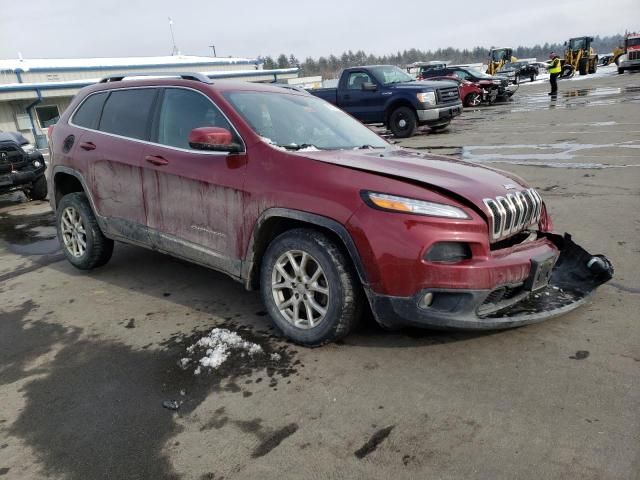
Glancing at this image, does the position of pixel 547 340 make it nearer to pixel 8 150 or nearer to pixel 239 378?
pixel 239 378

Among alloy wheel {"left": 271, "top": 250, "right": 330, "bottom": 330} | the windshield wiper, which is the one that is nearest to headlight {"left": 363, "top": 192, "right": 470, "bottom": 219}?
alloy wheel {"left": 271, "top": 250, "right": 330, "bottom": 330}

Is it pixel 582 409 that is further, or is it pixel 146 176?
pixel 146 176

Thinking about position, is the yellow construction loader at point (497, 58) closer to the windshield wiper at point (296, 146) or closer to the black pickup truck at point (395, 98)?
the black pickup truck at point (395, 98)

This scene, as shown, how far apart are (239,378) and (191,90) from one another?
2.25m

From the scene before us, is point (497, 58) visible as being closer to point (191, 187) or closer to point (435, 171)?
point (435, 171)

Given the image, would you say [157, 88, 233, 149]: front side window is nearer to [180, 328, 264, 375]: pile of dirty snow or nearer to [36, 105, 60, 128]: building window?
[180, 328, 264, 375]: pile of dirty snow

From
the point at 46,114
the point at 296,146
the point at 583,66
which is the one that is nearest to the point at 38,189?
the point at 296,146

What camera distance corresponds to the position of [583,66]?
131 feet

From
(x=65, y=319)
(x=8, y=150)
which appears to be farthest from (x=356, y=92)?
(x=65, y=319)

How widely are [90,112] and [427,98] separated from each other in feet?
35.8

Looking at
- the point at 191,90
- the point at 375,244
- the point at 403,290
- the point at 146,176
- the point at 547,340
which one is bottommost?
the point at 547,340

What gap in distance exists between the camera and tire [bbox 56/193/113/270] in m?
4.87

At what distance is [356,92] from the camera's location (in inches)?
595

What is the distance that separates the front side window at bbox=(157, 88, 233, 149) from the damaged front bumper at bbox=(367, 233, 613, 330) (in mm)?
1837
